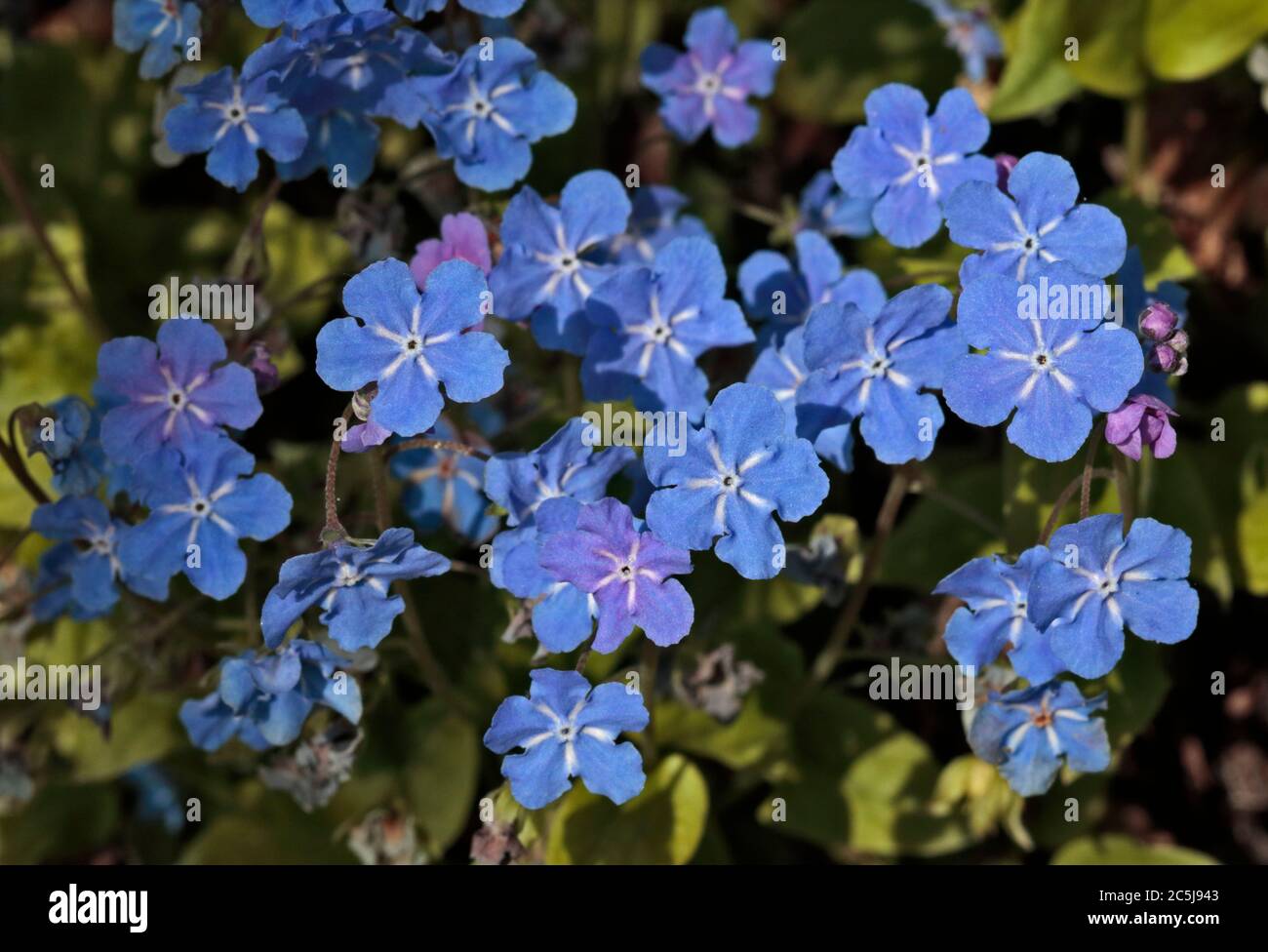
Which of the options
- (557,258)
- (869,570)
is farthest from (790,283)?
(869,570)

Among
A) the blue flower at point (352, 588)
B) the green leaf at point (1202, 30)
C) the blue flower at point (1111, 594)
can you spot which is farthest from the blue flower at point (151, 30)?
the green leaf at point (1202, 30)

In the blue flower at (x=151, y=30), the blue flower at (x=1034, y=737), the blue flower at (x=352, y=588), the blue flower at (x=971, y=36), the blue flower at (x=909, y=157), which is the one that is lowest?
the blue flower at (x=1034, y=737)

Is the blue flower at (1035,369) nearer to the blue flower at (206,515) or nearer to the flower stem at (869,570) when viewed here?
the flower stem at (869,570)

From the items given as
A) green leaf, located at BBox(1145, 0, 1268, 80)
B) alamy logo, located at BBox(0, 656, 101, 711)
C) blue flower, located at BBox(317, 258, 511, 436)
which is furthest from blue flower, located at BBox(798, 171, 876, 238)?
alamy logo, located at BBox(0, 656, 101, 711)

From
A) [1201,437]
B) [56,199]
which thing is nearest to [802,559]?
[1201,437]

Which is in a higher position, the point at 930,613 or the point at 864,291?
the point at 864,291

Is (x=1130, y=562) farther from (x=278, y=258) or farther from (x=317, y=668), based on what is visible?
(x=278, y=258)
